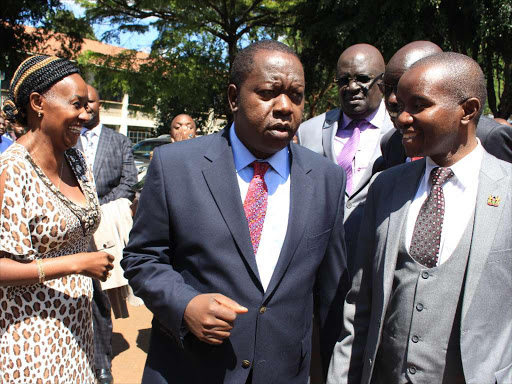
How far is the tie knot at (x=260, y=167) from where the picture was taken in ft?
7.59

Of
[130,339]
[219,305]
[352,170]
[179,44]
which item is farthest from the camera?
[179,44]

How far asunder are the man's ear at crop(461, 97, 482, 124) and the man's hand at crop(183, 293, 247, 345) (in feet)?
3.99

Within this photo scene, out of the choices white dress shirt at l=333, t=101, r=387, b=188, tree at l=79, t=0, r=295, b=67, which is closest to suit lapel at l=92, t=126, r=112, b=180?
white dress shirt at l=333, t=101, r=387, b=188

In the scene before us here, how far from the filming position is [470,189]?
6.84 feet

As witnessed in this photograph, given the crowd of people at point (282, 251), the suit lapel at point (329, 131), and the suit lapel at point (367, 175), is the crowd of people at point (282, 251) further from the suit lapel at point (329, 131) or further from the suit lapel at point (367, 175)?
the suit lapel at point (329, 131)

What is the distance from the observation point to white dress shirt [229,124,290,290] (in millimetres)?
2191

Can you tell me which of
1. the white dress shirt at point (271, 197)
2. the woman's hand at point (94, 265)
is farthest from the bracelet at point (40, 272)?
the white dress shirt at point (271, 197)

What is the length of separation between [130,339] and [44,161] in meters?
3.30

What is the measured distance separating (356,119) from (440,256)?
190cm

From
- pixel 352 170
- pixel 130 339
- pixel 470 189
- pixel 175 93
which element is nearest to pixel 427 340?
pixel 470 189

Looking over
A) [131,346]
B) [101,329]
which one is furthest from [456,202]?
[131,346]

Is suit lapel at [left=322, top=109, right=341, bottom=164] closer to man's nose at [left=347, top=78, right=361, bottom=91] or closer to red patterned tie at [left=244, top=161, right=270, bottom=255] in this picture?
man's nose at [left=347, top=78, right=361, bottom=91]

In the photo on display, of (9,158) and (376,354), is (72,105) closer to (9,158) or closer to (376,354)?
(9,158)

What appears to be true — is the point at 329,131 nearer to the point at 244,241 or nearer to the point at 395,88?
the point at 395,88
